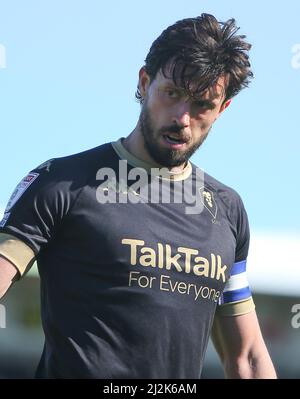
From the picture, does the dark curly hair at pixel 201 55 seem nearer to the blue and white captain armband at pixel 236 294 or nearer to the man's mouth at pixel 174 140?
the man's mouth at pixel 174 140

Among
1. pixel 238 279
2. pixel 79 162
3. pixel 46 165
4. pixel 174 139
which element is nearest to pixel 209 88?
pixel 174 139

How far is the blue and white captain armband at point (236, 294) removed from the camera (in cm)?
639

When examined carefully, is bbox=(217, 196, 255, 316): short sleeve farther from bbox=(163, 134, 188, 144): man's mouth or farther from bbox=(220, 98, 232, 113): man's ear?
bbox=(163, 134, 188, 144): man's mouth

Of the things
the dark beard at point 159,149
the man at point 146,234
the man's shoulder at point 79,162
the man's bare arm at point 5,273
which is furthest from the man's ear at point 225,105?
the man's bare arm at point 5,273

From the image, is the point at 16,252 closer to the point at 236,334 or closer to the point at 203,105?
the point at 203,105

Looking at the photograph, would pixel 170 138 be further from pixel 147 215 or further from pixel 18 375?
pixel 18 375

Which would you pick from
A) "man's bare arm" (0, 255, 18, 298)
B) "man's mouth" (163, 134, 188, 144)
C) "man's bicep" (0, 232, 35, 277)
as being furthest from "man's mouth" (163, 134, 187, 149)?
→ "man's bare arm" (0, 255, 18, 298)

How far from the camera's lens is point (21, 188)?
580cm

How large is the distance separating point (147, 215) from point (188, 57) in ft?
2.82

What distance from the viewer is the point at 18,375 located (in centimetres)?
2245

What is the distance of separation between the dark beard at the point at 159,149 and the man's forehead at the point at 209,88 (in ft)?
0.60

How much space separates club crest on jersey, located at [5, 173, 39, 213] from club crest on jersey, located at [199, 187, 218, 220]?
3.24 feet

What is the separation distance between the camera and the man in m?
5.75
